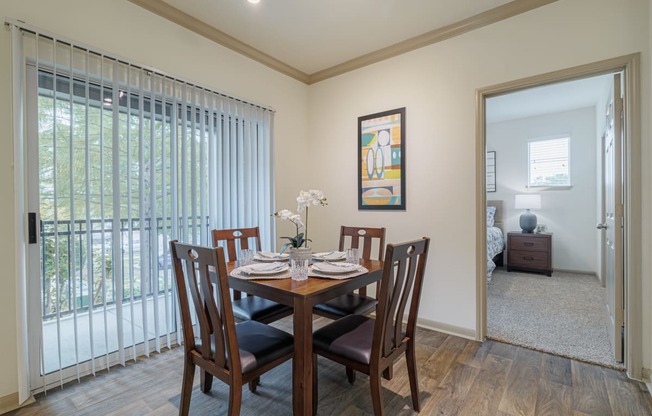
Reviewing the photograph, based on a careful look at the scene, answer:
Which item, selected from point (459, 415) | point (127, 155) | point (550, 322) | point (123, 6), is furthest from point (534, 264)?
point (123, 6)

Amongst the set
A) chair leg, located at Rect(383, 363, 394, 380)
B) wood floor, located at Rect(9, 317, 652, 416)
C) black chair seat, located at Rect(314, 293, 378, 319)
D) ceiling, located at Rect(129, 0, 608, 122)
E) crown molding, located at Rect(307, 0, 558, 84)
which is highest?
ceiling, located at Rect(129, 0, 608, 122)

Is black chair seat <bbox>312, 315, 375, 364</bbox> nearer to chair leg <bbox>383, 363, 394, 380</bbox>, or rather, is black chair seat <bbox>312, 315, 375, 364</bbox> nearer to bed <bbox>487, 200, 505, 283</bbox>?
chair leg <bbox>383, 363, 394, 380</bbox>

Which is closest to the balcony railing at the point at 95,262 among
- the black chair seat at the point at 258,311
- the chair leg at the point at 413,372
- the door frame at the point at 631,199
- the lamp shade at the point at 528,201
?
the black chair seat at the point at 258,311

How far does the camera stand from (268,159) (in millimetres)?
3289

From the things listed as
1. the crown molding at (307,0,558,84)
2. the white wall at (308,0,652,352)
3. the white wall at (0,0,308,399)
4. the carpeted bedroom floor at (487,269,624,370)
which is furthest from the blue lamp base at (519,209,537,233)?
the white wall at (0,0,308,399)

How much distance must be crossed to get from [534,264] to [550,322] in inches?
92.3

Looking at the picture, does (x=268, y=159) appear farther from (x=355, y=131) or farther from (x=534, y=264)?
(x=534, y=264)

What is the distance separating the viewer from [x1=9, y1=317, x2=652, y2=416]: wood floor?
1.75m

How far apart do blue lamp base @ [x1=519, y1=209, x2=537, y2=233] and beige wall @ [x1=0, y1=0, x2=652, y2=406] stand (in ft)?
10.6

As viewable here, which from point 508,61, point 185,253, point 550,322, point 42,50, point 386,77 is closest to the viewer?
point 185,253

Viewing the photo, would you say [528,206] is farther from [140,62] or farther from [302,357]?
[140,62]

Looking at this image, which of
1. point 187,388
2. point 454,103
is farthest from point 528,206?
point 187,388

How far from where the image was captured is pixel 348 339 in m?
1.61

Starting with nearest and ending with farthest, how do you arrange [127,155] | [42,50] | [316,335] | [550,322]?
[316,335], [42,50], [127,155], [550,322]
